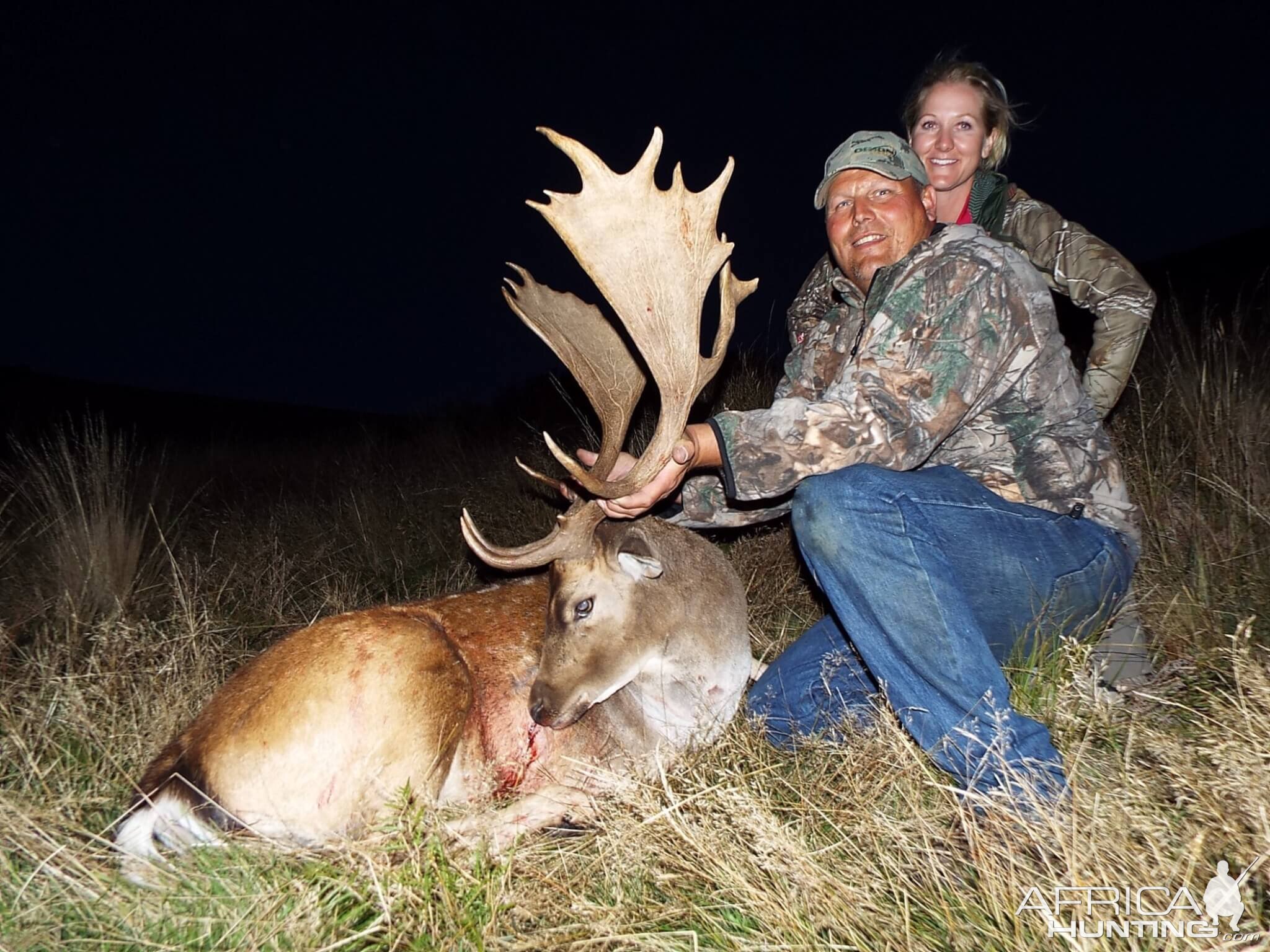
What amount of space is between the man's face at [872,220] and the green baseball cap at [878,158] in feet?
0.10

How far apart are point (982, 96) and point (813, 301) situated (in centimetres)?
124

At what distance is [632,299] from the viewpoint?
2873 mm

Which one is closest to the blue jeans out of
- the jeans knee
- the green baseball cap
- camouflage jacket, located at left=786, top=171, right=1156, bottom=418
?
the jeans knee

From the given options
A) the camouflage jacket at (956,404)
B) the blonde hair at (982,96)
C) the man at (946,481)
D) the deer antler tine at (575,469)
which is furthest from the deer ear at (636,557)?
the blonde hair at (982,96)

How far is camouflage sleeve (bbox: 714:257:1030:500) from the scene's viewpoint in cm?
260

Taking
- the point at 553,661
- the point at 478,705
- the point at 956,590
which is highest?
the point at 956,590

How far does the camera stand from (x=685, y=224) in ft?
9.22

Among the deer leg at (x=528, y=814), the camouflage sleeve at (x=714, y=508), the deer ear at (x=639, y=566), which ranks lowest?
the deer leg at (x=528, y=814)

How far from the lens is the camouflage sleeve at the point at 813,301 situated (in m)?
4.22

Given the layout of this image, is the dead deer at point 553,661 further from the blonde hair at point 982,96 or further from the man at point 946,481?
the blonde hair at point 982,96

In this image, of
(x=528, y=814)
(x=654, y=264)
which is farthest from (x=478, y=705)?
(x=654, y=264)

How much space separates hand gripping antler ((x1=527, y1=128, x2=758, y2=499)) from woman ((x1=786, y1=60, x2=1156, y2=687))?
135 centimetres

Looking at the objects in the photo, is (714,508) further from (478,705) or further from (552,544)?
(478,705)

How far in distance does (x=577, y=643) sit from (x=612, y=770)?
45cm
